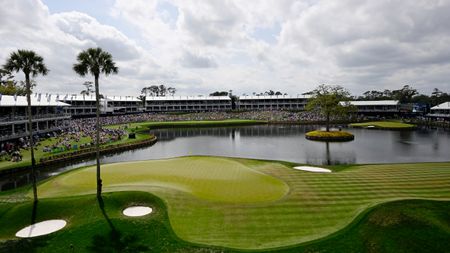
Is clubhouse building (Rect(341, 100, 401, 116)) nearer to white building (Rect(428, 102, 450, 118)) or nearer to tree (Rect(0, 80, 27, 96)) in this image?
white building (Rect(428, 102, 450, 118))

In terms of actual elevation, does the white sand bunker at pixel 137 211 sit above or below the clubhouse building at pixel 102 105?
below

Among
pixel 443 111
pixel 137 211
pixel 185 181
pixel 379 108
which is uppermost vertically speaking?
pixel 379 108

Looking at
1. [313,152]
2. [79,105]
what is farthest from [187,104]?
[313,152]

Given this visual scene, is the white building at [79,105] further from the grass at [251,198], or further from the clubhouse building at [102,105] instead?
the grass at [251,198]

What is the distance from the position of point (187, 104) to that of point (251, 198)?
527ft

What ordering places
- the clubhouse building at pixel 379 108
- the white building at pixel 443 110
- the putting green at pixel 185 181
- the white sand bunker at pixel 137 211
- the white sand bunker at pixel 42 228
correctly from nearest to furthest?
the white sand bunker at pixel 42 228 < the white sand bunker at pixel 137 211 < the putting green at pixel 185 181 < the white building at pixel 443 110 < the clubhouse building at pixel 379 108

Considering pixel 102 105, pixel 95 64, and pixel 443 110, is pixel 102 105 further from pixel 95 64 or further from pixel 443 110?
pixel 443 110

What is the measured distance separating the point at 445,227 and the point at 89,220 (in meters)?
22.3

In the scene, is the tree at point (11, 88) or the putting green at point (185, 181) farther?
the tree at point (11, 88)

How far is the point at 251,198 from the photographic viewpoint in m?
24.6

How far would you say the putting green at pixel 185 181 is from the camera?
25969 millimetres

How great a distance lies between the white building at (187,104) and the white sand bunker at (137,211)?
158 metres

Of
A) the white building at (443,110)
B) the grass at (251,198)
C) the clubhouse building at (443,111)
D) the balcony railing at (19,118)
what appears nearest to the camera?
the grass at (251,198)

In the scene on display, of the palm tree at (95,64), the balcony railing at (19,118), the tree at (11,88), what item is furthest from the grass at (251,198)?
the tree at (11,88)
